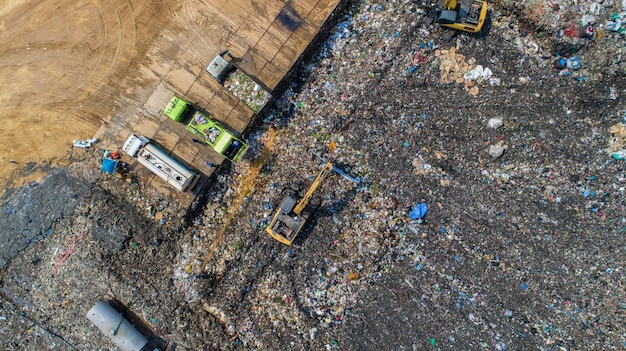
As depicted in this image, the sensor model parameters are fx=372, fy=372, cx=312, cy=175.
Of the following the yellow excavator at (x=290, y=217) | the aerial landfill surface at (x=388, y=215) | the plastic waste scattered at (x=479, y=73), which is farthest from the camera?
the plastic waste scattered at (x=479, y=73)

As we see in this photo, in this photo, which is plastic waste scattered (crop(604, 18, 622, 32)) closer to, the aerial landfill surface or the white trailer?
the aerial landfill surface

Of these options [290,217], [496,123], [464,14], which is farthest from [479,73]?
[290,217]

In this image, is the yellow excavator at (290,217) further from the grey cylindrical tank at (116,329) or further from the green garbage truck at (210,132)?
the grey cylindrical tank at (116,329)

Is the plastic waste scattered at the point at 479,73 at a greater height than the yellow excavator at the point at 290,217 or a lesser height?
greater

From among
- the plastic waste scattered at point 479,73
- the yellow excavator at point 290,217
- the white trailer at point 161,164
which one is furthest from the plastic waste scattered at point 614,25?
the white trailer at point 161,164

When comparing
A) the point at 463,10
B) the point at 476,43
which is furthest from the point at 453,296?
the point at 463,10

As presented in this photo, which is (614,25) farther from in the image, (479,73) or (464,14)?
(464,14)
